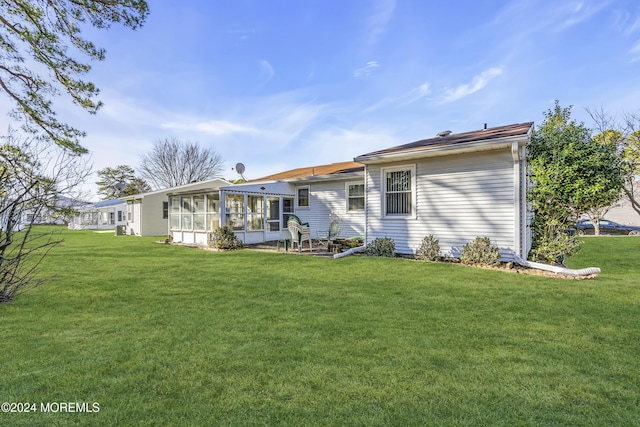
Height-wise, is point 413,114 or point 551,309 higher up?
point 413,114

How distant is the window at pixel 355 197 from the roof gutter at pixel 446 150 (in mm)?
3036

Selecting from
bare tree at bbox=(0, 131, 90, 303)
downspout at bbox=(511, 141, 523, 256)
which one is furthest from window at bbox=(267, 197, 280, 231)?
downspout at bbox=(511, 141, 523, 256)

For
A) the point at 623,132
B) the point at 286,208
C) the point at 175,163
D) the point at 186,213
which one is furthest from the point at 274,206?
the point at 175,163

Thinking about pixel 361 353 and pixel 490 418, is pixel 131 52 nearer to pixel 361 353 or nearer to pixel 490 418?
pixel 361 353

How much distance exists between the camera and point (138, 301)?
4.85 meters

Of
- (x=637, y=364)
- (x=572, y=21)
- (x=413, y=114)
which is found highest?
(x=572, y=21)

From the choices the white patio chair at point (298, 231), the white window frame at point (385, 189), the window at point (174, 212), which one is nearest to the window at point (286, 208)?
the white patio chair at point (298, 231)

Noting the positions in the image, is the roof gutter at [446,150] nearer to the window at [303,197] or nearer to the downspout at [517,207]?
the downspout at [517,207]

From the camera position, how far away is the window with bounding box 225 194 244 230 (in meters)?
12.9

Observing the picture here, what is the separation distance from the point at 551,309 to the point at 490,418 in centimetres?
322

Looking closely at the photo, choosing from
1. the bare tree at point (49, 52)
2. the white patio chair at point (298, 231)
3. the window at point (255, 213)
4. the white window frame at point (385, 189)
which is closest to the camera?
the bare tree at point (49, 52)

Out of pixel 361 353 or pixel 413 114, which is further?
pixel 413 114

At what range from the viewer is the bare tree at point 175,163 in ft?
114

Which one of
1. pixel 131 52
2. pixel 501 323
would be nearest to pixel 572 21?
pixel 501 323
